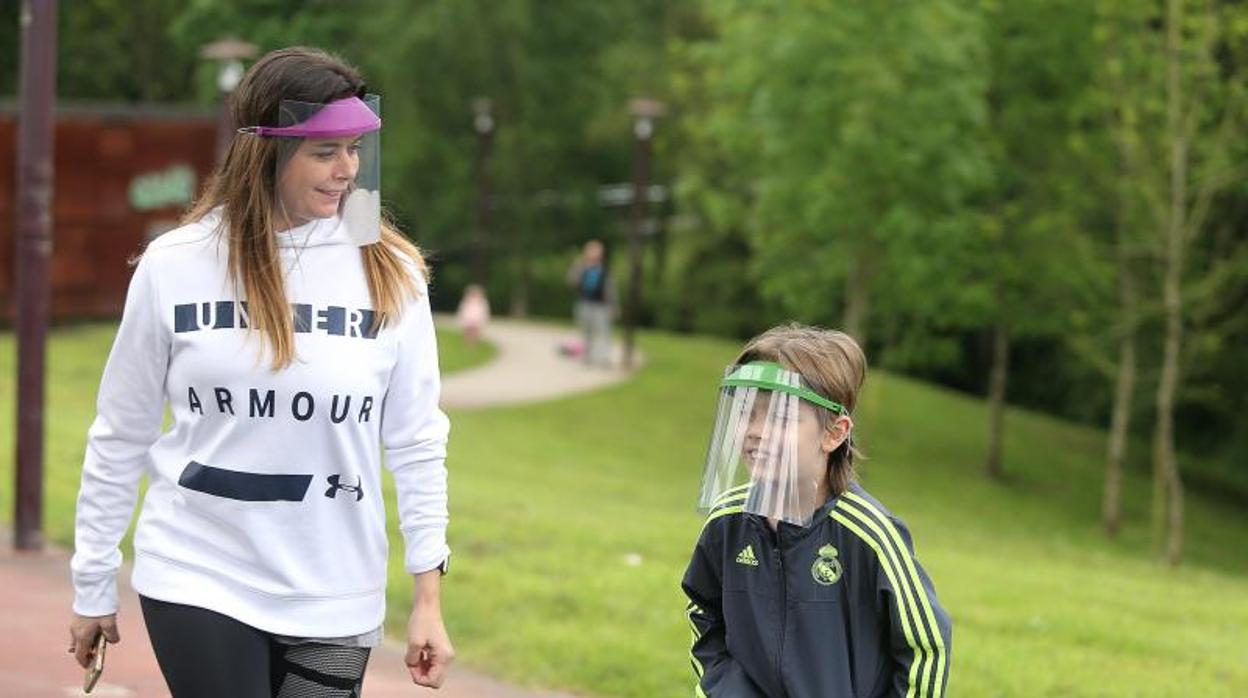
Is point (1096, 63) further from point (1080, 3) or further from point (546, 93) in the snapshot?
point (546, 93)

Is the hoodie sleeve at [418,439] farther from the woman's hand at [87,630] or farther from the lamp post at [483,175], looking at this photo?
the lamp post at [483,175]

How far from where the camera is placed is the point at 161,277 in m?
3.46

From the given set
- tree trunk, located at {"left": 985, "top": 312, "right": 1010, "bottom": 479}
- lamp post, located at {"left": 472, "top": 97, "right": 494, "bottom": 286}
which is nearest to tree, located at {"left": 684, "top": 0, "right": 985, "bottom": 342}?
tree trunk, located at {"left": 985, "top": 312, "right": 1010, "bottom": 479}

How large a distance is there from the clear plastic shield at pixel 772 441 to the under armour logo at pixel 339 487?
0.67m

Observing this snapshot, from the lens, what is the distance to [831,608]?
3.62 metres

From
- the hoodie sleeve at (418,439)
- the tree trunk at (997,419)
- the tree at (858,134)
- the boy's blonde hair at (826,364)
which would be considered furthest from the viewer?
the tree trunk at (997,419)

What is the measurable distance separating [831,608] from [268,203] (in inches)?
50.3

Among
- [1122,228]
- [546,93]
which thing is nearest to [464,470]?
[1122,228]

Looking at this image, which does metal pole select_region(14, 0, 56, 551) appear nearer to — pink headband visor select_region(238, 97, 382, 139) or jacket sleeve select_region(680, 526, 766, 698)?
pink headband visor select_region(238, 97, 382, 139)

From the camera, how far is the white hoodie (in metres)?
3.43

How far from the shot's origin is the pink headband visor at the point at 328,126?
3506 mm

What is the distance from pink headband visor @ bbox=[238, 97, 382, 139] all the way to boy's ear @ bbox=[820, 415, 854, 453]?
3.43 ft

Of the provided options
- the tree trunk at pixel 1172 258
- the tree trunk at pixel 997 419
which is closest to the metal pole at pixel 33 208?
the tree trunk at pixel 1172 258

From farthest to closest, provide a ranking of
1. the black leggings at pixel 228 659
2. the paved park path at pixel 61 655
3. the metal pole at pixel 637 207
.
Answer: the metal pole at pixel 637 207, the paved park path at pixel 61 655, the black leggings at pixel 228 659
